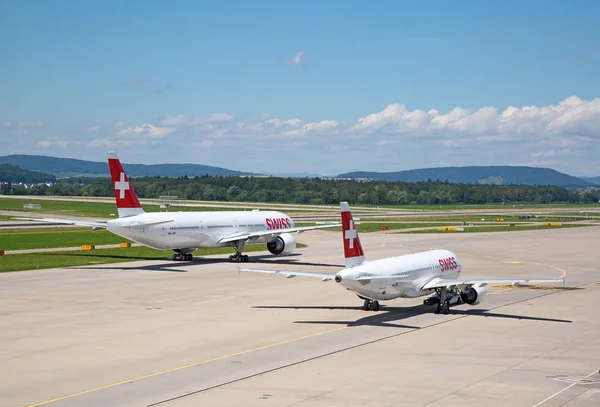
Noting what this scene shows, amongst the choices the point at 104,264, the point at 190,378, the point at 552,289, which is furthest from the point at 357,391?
the point at 104,264

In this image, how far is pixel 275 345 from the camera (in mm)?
41438

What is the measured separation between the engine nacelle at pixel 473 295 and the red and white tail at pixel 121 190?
33.8 m

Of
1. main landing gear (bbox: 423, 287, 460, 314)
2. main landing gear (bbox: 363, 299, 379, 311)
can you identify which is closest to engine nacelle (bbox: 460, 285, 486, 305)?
main landing gear (bbox: 423, 287, 460, 314)

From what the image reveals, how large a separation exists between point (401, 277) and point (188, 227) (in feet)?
124

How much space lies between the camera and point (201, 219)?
84.9 meters

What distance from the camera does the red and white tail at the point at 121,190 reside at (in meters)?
76.0

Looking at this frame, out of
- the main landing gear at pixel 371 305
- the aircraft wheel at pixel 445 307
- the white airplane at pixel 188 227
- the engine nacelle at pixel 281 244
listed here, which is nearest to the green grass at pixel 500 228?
the engine nacelle at pixel 281 244

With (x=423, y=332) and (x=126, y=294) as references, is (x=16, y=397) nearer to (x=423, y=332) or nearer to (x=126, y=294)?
(x=423, y=332)

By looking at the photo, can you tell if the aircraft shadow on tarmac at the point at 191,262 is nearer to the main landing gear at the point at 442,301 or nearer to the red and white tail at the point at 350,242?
the main landing gear at the point at 442,301

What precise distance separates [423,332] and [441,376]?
10.5 metres

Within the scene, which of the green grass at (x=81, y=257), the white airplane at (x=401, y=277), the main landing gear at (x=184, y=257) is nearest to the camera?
the white airplane at (x=401, y=277)

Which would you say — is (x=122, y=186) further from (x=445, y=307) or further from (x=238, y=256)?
(x=445, y=307)

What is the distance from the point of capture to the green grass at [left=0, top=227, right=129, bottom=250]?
102 metres

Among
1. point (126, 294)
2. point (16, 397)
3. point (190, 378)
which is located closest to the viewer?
point (16, 397)
